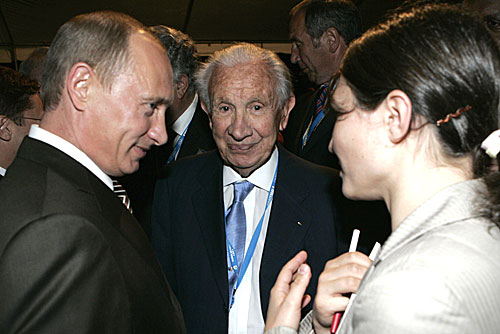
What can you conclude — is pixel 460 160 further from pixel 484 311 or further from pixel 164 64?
pixel 164 64

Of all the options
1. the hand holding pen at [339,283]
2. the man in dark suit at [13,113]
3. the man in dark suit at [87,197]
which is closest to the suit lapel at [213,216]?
the man in dark suit at [87,197]

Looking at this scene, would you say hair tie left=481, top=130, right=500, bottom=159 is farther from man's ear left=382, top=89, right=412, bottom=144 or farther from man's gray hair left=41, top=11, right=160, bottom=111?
man's gray hair left=41, top=11, right=160, bottom=111

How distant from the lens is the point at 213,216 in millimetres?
2064

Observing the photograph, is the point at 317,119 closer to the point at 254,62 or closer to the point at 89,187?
the point at 254,62

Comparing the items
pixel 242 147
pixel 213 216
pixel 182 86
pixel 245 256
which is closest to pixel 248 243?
pixel 245 256

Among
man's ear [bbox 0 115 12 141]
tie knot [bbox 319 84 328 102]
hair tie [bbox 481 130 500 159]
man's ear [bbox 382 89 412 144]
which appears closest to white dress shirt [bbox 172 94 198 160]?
tie knot [bbox 319 84 328 102]

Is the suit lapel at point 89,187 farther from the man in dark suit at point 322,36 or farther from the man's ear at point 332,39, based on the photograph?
the man's ear at point 332,39

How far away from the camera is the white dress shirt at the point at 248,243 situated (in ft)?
6.15

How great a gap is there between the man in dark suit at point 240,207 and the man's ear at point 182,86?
2.20ft

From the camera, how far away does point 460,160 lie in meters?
1.02

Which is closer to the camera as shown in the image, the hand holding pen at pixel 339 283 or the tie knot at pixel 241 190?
the hand holding pen at pixel 339 283

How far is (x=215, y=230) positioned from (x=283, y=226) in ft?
0.98

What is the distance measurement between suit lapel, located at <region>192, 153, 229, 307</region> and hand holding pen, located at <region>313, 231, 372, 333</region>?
71 centimetres

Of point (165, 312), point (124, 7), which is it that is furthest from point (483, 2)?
point (124, 7)
